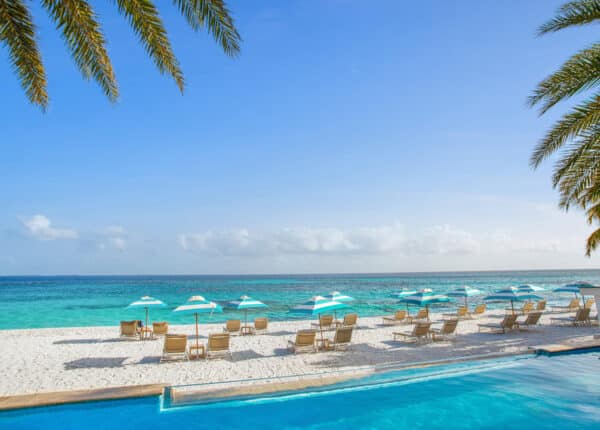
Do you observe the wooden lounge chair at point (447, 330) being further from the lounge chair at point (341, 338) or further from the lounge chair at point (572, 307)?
the lounge chair at point (572, 307)

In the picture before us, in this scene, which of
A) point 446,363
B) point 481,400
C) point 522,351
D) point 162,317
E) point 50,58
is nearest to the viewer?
point 50,58

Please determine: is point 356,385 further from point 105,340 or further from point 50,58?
point 105,340

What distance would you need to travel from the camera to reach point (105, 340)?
1408 cm

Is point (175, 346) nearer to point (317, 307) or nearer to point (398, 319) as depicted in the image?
point (317, 307)

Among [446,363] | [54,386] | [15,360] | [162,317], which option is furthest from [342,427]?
[162,317]

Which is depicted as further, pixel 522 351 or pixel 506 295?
pixel 506 295

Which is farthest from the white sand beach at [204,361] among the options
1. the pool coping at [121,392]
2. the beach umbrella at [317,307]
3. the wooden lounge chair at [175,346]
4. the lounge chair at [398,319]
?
the lounge chair at [398,319]

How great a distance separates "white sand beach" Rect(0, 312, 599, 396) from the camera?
8.59m

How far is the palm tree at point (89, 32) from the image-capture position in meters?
Result: 4.65

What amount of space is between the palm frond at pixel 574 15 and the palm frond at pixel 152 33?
272 inches

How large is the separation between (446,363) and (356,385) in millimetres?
2737

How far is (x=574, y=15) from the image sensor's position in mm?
7125

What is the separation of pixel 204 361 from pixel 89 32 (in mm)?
8079

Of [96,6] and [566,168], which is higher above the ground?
[96,6]
